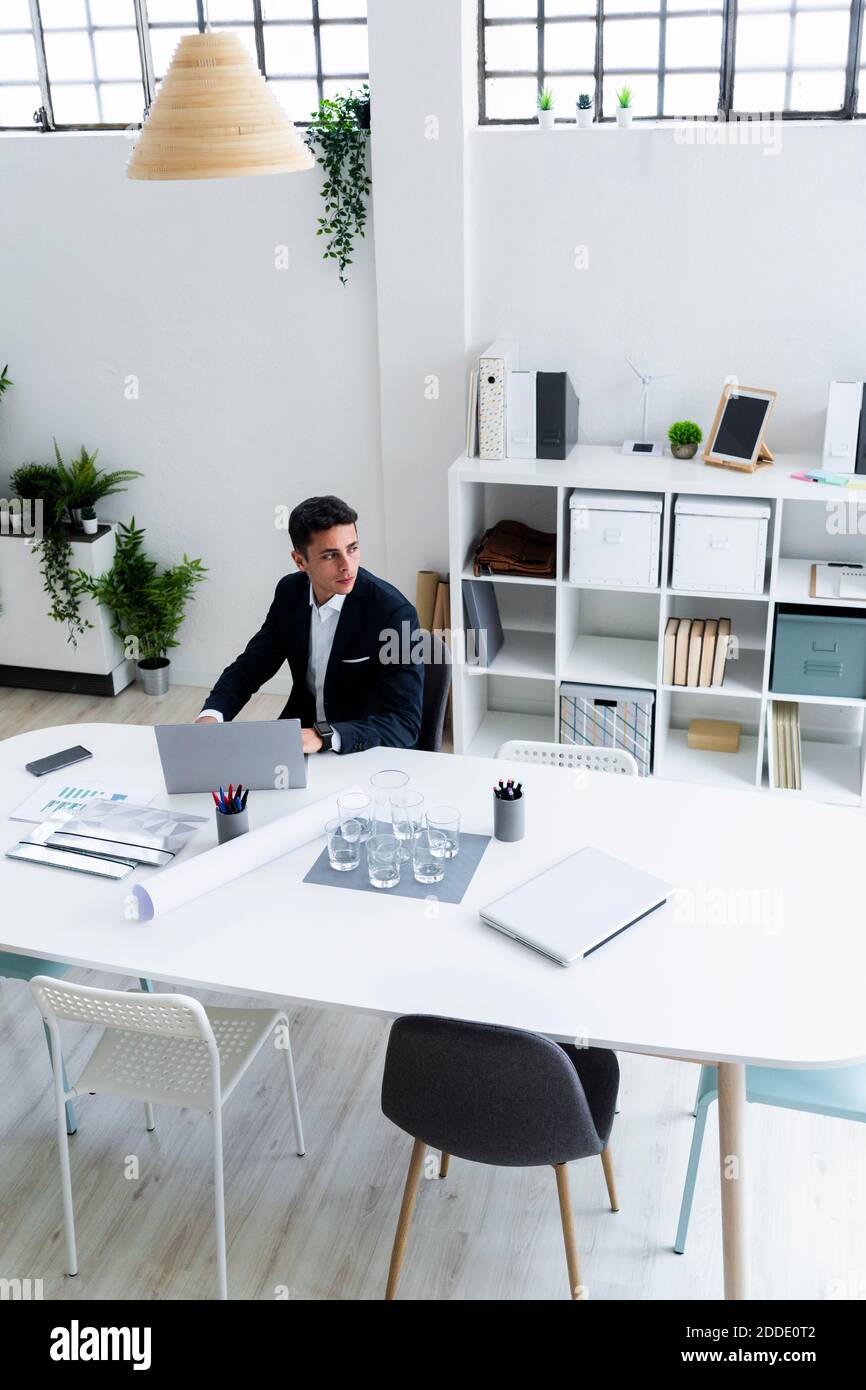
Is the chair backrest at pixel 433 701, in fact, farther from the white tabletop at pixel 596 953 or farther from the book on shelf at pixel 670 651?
the book on shelf at pixel 670 651

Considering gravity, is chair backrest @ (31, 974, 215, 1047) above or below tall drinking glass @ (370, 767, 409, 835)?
below

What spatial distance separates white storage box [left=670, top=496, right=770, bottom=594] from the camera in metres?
4.30

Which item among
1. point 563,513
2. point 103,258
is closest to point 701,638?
point 563,513

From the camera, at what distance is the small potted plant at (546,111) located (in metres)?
4.45

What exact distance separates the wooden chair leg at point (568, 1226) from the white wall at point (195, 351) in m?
3.12

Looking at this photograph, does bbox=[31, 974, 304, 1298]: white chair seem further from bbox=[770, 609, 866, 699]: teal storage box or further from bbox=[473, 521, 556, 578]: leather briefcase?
bbox=[770, 609, 866, 699]: teal storage box

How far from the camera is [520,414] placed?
4.56 metres

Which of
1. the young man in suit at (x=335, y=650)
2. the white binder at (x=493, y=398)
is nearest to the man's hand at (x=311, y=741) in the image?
the young man in suit at (x=335, y=650)

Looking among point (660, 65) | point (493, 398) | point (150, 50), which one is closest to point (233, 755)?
point (493, 398)

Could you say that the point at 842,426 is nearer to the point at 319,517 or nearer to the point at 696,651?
the point at 696,651

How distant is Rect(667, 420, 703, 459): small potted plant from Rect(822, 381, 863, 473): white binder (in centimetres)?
44

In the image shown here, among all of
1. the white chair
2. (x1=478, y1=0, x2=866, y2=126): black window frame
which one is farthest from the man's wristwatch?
(x1=478, y1=0, x2=866, y2=126): black window frame

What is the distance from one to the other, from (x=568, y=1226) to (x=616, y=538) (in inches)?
96.6
